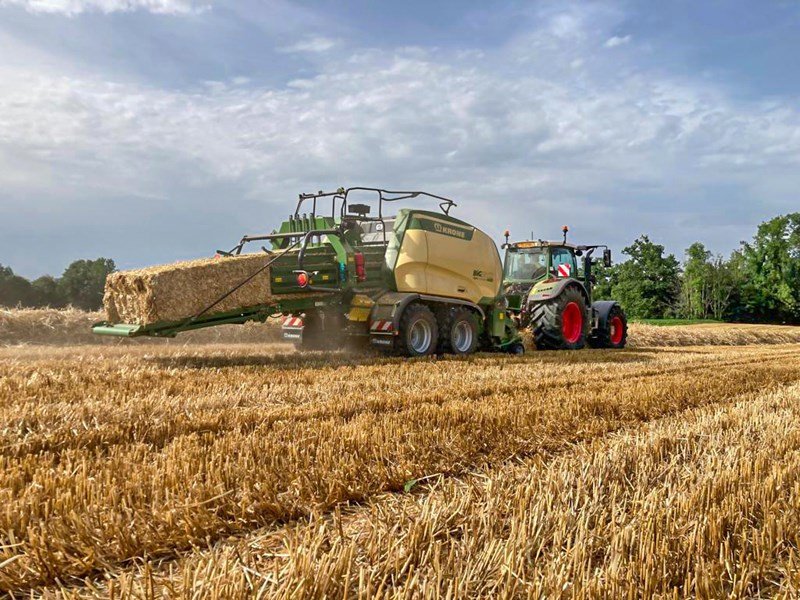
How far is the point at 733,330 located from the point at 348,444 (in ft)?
81.3

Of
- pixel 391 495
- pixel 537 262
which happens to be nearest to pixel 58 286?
pixel 537 262

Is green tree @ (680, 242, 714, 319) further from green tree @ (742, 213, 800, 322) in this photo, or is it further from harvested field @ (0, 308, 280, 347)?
harvested field @ (0, 308, 280, 347)

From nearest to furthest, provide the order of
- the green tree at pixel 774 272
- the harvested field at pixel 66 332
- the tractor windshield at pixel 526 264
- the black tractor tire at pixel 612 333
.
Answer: the harvested field at pixel 66 332, the tractor windshield at pixel 526 264, the black tractor tire at pixel 612 333, the green tree at pixel 774 272

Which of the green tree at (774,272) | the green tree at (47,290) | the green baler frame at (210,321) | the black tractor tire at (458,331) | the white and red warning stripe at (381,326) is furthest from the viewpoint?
the green tree at (774,272)

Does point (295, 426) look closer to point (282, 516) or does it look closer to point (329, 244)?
→ point (282, 516)

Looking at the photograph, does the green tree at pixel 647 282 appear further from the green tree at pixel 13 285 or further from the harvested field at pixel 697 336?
the green tree at pixel 13 285

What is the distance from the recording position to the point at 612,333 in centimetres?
1488

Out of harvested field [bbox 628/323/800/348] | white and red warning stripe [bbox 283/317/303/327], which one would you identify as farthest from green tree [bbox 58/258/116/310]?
harvested field [bbox 628/323/800/348]

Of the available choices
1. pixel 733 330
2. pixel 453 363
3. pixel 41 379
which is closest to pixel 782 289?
pixel 733 330

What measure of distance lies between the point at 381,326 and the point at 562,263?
5482 millimetres

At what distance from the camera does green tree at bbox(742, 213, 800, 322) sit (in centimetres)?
5997

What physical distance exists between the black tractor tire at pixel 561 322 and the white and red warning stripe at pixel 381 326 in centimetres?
415

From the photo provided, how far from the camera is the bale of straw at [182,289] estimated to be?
7.75m

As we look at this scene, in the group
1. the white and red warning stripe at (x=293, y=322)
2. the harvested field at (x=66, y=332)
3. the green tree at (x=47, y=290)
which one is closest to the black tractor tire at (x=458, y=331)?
the white and red warning stripe at (x=293, y=322)
